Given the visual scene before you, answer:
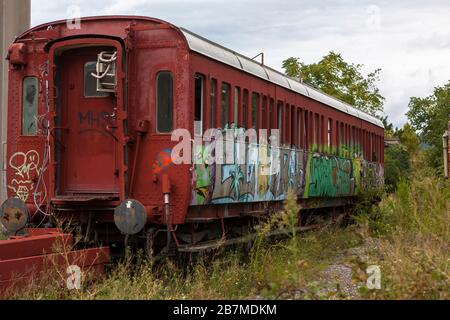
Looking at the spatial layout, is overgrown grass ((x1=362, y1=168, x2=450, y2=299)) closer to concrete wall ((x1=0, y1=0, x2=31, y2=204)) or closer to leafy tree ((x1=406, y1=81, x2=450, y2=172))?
concrete wall ((x1=0, y1=0, x2=31, y2=204))

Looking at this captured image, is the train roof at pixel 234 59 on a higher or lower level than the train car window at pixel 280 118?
higher

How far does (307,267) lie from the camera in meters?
6.74

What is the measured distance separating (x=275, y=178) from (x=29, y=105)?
4.58 meters

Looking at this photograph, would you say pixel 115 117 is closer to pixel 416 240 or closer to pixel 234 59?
pixel 234 59

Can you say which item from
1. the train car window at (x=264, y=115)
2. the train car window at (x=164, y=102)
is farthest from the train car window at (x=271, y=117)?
the train car window at (x=164, y=102)

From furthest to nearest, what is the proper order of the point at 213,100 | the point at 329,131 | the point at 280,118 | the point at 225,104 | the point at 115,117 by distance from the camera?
the point at 329,131
the point at 280,118
the point at 225,104
the point at 213,100
the point at 115,117

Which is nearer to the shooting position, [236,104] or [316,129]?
[236,104]

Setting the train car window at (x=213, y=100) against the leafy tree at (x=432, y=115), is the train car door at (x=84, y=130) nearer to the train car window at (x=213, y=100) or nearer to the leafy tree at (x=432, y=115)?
the train car window at (x=213, y=100)

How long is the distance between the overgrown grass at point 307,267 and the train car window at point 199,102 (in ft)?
5.53

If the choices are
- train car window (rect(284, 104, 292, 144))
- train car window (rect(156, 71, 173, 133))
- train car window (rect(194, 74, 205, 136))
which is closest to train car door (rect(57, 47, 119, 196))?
train car window (rect(156, 71, 173, 133))

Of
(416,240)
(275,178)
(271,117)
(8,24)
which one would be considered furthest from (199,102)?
(8,24)

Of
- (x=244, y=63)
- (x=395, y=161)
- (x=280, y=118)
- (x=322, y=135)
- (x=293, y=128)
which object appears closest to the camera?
(x=244, y=63)

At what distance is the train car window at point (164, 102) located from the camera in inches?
363

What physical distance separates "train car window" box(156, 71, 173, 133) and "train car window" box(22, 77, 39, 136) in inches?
73.8
